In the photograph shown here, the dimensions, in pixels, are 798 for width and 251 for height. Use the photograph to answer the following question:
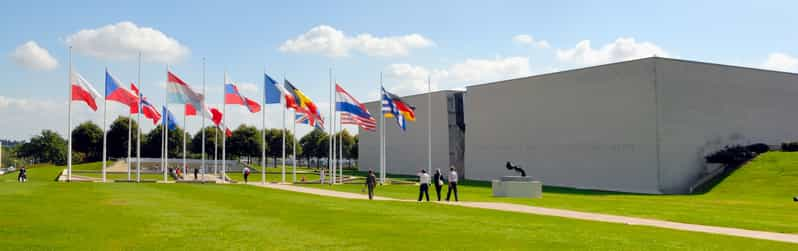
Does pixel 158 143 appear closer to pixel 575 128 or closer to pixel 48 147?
pixel 48 147

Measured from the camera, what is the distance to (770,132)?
59.1 metres

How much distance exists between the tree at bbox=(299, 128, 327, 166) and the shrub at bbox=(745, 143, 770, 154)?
86617 millimetres

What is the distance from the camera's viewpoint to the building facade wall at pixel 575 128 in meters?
54.5

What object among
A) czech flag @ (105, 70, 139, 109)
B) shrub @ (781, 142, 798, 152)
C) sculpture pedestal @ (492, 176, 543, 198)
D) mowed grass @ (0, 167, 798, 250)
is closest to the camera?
mowed grass @ (0, 167, 798, 250)

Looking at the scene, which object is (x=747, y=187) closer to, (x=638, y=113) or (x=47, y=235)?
(x=638, y=113)

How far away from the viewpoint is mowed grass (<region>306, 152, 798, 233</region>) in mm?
26359

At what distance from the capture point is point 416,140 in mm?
84250

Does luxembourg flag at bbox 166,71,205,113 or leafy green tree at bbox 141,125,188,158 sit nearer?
luxembourg flag at bbox 166,71,205,113

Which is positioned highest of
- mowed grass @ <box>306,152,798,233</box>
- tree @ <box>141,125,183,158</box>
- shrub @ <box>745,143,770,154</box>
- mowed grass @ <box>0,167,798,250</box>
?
tree @ <box>141,125,183,158</box>

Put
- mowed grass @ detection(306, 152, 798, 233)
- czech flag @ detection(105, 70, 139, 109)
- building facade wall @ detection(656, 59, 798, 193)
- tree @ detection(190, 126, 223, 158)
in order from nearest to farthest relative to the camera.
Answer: mowed grass @ detection(306, 152, 798, 233), czech flag @ detection(105, 70, 139, 109), building facade wall @ detection(656, 59, 798, 193), tree @ detection(190, 126, 223, 158)

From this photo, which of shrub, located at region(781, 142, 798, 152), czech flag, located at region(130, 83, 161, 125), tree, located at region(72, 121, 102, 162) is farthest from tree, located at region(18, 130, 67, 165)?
shrub, located at region(781, 142, 798, 152)

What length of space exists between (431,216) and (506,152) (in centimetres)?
4541

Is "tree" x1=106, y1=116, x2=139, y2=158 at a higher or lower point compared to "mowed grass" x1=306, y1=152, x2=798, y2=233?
higher

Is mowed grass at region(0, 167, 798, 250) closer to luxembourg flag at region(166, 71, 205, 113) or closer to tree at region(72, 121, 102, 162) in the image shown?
luxembourg flag at region(166, 71, 205, 113)
